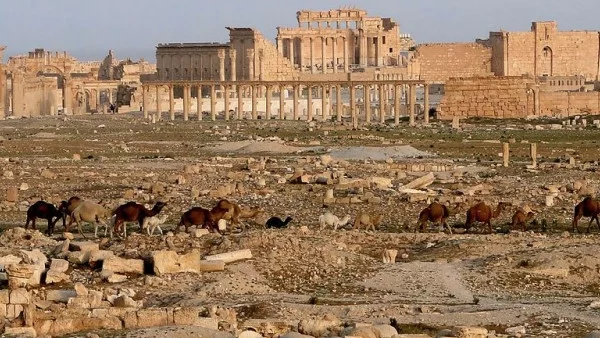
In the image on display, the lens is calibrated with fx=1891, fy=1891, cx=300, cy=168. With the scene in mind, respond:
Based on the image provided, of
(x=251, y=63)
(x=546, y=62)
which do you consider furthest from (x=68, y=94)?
(x=546, y=62)

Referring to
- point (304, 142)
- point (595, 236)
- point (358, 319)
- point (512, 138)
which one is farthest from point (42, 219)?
point (512, 138)

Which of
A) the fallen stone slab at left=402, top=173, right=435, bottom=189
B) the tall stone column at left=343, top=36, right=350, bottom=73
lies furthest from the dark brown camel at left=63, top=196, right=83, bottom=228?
the tall stone column at left=343, top=36, right=350, bottom=73

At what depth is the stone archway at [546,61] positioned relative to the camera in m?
125

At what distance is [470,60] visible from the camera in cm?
12350

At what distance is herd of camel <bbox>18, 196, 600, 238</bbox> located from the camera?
26547 mm

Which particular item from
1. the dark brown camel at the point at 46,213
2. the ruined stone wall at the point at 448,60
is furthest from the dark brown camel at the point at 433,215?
the ruined stone wall at the point at 448,60

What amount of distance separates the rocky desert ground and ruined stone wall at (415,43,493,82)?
7697cm

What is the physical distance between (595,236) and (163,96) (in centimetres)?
7772

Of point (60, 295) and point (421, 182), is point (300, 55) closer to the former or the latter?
point (421, 182)

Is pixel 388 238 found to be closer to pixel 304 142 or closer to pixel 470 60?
pixel 304 142

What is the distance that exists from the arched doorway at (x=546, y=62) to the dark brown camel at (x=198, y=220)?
3908 inches

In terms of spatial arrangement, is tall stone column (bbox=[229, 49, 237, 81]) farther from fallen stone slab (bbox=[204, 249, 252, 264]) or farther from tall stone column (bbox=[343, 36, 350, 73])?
fallen stone slab (bbox=[204, 249, 252, 264])

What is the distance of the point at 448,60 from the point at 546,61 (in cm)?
684

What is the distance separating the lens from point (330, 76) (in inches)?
4532
